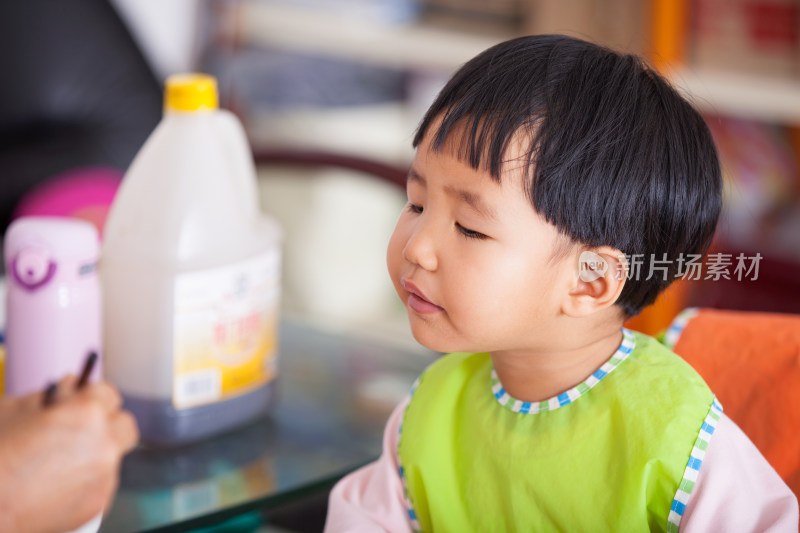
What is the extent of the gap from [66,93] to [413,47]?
2.62ft

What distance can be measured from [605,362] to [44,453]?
16.4 inches

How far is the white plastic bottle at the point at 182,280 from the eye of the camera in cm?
87

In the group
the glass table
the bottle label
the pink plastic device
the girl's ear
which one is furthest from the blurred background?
the girl's ear

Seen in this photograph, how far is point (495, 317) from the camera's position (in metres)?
0.67

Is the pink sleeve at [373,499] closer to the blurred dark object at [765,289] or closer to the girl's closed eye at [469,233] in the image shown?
the girl's closed eye at [469,233]

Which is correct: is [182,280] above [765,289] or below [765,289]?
above

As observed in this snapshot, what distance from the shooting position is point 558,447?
28.0 inches

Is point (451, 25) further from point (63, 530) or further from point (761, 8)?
point (63, 530)

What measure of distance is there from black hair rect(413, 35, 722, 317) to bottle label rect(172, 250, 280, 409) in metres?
0.29

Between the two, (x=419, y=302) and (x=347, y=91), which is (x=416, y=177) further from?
(x=347, y=91)

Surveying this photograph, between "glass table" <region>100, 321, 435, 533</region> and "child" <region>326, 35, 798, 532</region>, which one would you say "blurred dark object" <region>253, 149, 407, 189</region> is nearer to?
"glass table" <region>100, 321, 435, 533</region>

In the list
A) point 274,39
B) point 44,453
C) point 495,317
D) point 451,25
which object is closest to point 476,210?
point 495,317

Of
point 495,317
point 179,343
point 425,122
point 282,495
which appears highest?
point 425,122

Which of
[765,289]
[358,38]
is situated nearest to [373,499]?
[765,289]
